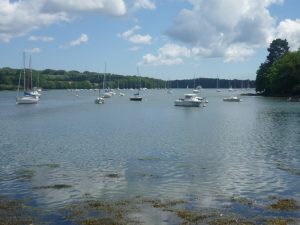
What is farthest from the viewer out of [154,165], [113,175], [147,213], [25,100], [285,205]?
[25,100]

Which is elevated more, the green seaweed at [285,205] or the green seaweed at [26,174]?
the green seaweed at [285,205]

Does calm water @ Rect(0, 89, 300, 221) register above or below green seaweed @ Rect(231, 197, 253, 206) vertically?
below

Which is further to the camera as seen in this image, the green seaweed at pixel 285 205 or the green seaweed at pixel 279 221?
the green seaweed at pixel 285 205

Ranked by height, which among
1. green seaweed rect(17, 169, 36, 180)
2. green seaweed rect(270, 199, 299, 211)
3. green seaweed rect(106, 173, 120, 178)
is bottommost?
green seaweed rect(17, 169, 36, 180)

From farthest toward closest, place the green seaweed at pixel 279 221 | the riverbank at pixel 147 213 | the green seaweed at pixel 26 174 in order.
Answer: the green seaweed at pixel 26 174 → the riverbank at pixel 147 213 → the green seaweed at pixel 279 221

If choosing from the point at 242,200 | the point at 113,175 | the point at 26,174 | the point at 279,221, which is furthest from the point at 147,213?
the point at 26,174

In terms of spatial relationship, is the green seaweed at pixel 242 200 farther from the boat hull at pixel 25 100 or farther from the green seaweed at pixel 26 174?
the boat hull at pixel 25 100

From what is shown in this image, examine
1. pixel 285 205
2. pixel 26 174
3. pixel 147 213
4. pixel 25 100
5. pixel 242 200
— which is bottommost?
pixel 25 100

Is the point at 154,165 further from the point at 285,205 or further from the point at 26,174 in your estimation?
the point at 285,205

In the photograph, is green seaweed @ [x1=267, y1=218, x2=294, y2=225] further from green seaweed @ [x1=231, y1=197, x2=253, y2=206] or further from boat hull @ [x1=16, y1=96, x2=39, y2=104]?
boat hull @ [x1=16, y1=96, x2=39, y2=104]

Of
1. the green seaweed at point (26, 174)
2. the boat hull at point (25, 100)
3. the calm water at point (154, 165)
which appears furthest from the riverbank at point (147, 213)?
the boat hull at point (25, 100)

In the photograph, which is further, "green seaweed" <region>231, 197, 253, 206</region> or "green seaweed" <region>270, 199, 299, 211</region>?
"green seaweed" <region>231, 197, 253, 206</region>

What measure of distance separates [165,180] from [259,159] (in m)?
11.6

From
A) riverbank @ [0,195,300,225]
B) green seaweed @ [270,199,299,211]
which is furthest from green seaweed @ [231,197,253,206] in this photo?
green seaweed @ [270,199,299,211]
